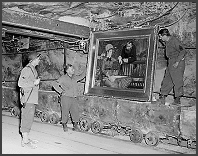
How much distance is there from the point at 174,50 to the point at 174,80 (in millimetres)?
634

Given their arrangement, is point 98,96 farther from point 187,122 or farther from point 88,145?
point 187,122

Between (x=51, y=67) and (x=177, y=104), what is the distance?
439 centimetres

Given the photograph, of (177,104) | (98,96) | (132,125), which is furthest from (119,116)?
(177,104)

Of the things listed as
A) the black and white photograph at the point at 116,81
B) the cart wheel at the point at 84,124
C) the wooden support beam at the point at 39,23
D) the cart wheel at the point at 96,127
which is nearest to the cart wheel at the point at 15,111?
the black and white photograph at the point at 116,81

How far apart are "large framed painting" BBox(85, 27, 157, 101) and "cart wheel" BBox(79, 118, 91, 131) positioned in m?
0.69

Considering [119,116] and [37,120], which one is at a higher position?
[119,116]

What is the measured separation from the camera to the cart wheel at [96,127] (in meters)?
5.86

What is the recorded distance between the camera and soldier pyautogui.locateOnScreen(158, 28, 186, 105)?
16.3 feet

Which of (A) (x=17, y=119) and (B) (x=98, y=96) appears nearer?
(B) (x=98, y=96)

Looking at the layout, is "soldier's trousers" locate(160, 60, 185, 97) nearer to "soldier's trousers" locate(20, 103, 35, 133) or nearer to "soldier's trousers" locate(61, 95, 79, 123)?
"soldier's trousers" locate(61, 95, 79, 123)

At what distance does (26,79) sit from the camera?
15.4 feet

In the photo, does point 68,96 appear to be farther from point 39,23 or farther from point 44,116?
point 39,23

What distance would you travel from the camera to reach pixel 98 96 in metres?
6.03

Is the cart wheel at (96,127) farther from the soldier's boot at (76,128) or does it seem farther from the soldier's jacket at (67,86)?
the soldier's jacket at (67,86)
